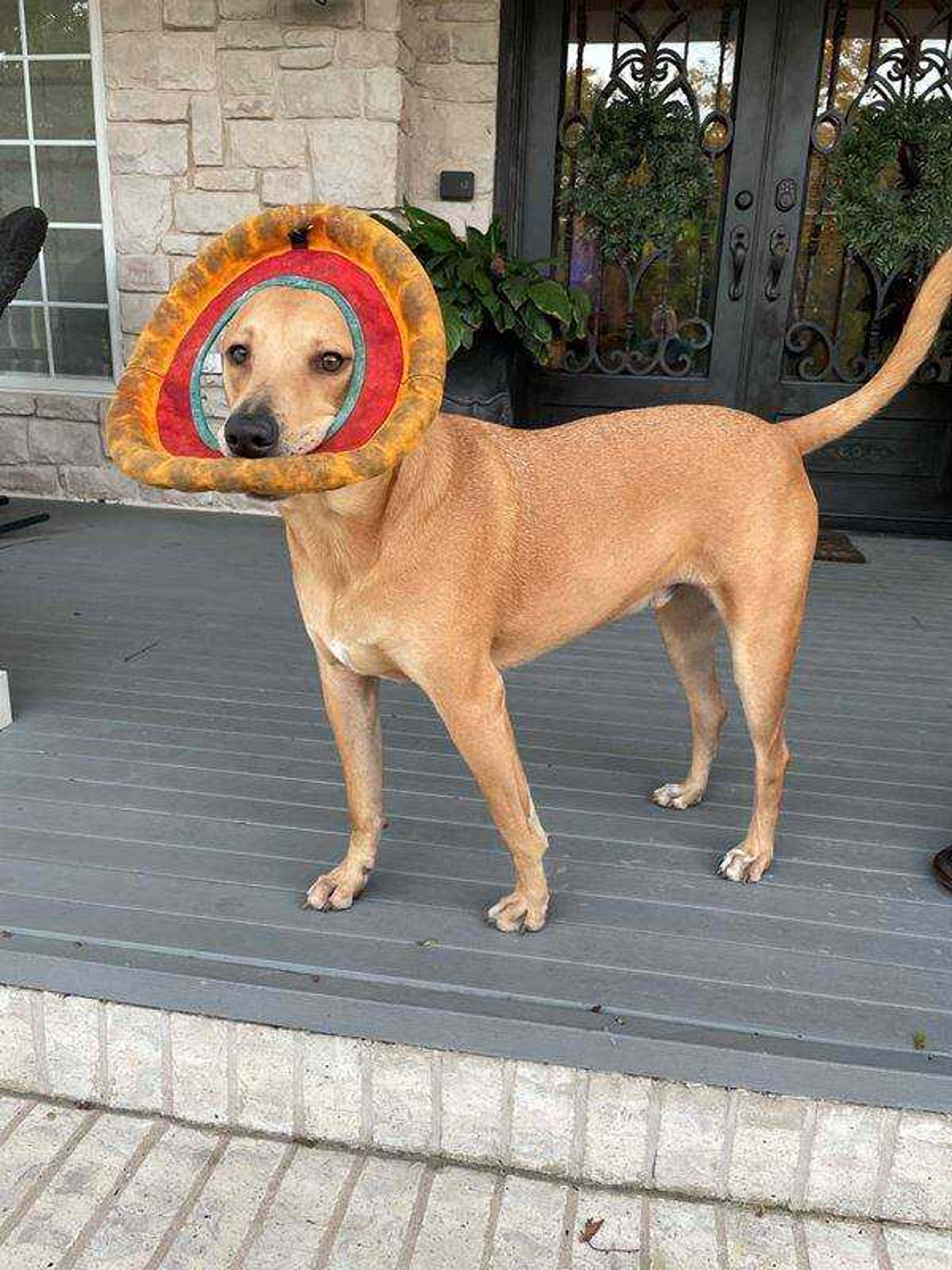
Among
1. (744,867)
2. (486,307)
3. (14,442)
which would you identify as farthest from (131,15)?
(744,867)

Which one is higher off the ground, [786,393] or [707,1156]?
[786,393]

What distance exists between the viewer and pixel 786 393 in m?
5.04

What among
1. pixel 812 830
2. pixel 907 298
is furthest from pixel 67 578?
pixel 907 298

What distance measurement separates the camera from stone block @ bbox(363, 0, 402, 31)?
430 cm

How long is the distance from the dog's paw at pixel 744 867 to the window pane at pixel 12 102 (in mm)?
5378

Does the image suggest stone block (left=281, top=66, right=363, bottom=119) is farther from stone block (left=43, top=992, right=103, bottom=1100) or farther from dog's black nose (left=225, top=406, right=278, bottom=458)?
stone block (left=43, top=992, right=103, bottom=1100)

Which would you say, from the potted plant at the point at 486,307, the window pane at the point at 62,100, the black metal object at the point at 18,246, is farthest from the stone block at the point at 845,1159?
the window pane at the point at 62,100

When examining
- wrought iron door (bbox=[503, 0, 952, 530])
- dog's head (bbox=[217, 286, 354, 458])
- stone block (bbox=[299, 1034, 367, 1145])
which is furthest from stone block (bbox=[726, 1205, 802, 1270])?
wrought iron door (bbox=[503, 0, 952, 530])

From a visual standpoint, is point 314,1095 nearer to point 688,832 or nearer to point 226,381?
point 688,832

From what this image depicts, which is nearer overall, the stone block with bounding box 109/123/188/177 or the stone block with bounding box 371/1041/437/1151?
the stone block with bounding box 371/1041/437/1151

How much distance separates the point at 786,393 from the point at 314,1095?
14.9ft

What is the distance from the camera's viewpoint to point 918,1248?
1.42 meters

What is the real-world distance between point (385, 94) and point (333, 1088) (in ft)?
14.5

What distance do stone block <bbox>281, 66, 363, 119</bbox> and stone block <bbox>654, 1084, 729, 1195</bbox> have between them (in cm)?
456
